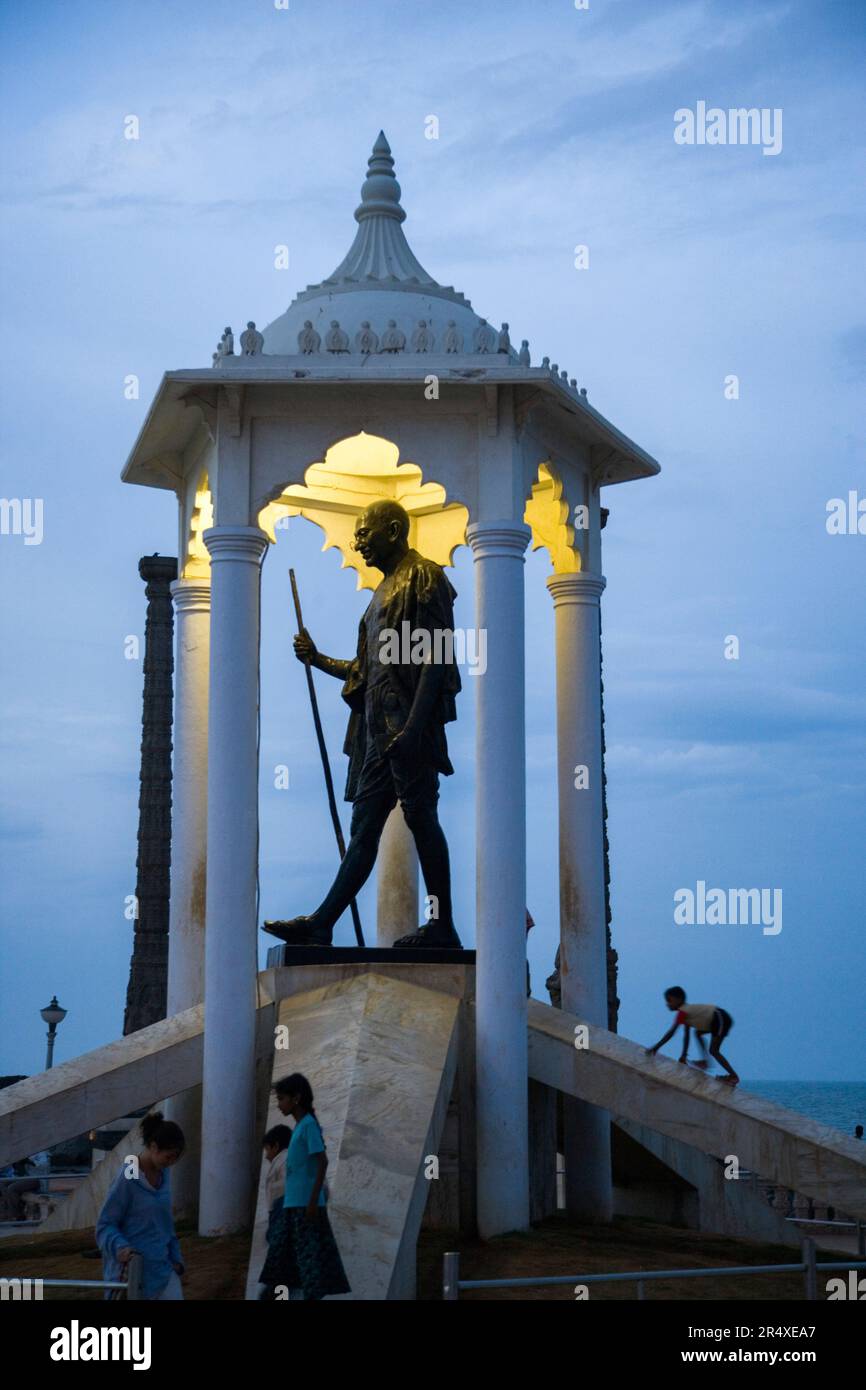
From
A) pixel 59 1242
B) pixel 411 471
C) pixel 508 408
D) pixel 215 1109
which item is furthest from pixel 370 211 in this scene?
pixel 59 1242

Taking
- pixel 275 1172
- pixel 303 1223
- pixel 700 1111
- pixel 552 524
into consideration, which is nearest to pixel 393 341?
pixel 552 524

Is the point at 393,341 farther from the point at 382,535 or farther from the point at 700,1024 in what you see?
the point at 700,1024

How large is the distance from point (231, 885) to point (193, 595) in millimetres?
3862

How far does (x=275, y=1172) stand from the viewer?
38.2ft

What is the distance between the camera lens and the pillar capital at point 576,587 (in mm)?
18328

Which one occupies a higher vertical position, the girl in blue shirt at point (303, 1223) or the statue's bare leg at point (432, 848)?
the statue's bare leg at point (432, 848)

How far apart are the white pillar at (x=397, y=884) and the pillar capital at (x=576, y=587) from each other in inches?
113

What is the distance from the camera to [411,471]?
1961 centimetres

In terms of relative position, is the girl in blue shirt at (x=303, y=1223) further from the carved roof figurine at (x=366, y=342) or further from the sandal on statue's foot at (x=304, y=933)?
the carved roof figurine at (x=366, y=342)

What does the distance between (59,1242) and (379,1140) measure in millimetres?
4159

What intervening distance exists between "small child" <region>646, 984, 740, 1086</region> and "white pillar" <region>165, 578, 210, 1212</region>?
4.49 metres

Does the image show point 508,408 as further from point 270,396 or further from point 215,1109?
point 215,1109

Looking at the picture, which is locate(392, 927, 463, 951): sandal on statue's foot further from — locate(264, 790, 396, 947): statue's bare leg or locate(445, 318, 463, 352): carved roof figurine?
locate(445, 318, 463, 352): carved roof figurine

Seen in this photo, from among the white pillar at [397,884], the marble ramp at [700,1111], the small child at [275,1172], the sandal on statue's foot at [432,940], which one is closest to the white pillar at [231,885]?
the sandal on statue's foot at [432,940]
